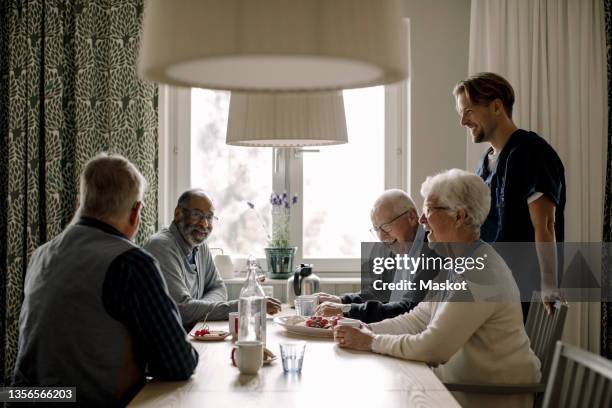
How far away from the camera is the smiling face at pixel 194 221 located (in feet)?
10.5

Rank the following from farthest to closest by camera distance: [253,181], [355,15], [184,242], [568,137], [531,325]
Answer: [253,181] → [568,137] → [184,242] → [531,325] → [355,15]

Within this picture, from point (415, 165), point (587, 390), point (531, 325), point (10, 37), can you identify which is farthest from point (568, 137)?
point (10, 37)

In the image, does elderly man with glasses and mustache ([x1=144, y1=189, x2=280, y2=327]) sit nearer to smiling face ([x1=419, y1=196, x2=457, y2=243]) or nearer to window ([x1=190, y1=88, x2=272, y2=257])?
window ([x1=190, y1=88, x2=272, y2=257])

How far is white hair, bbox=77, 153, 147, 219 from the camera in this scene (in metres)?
1.90

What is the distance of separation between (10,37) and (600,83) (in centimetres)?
315

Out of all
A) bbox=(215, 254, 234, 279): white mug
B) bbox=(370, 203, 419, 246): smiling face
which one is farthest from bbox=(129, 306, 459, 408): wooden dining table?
bbox=(215, 254, 234, 279): white mug

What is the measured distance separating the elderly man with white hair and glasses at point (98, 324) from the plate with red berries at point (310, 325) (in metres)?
0.64

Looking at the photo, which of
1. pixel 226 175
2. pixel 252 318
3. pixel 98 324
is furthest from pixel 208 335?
pixel 226 175

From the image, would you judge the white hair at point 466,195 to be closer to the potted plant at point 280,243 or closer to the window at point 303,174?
the potted plant at point 280,243

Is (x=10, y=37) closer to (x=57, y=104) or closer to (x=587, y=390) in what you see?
(x=57, y=104)

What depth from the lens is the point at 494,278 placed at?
2035 mm

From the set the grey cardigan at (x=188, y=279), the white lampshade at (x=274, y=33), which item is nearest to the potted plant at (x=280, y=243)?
Answer: the grey cardigan at (x=188, y=279)

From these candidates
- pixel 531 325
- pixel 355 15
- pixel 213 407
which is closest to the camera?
pixel 355 15

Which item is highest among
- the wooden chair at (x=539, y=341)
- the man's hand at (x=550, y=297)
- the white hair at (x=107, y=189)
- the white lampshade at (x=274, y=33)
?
the white lampshade at (x=274, y=33)
